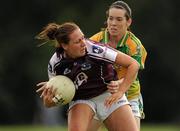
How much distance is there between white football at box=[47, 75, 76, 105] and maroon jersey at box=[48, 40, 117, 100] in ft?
0.37

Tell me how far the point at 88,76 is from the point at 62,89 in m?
0.36

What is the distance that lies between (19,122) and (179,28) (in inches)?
316

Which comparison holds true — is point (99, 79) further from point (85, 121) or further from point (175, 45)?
point (175, 45)

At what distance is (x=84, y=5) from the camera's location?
3597 centimetres

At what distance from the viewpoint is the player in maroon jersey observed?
9.32 metres

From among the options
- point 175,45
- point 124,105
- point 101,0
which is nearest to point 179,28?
point 175,45

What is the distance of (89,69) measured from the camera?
370 inches

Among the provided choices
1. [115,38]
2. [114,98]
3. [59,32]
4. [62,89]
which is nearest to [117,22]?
[115,38]

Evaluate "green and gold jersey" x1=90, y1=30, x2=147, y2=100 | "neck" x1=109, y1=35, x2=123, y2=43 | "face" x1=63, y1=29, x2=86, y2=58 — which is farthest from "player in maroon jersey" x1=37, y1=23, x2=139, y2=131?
"neck" x1=109, y1=35, x2=123, y2=43

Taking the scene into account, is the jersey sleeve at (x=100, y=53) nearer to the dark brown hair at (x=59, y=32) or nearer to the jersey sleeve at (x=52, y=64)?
the dark brown hair at (x=59, y=32)

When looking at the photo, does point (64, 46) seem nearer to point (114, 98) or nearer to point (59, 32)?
point (59, 32)

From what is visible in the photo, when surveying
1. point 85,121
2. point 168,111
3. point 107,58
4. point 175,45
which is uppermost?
point 107,58

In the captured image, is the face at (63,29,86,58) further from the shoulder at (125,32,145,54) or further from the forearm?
the shoulder at (125,32,145,54)

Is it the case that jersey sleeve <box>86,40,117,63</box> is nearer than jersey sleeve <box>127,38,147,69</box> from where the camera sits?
Yes
